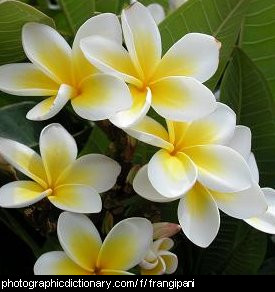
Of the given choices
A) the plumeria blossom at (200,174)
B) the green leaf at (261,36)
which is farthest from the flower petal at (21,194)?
the green leaf at (261,36)

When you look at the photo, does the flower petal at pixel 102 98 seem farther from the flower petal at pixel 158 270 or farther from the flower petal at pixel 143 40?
the flower petal at pixel 158 270

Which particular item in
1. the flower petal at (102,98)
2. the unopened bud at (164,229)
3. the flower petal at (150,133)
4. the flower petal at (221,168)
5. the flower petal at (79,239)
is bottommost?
the unopened bud at (164,229)

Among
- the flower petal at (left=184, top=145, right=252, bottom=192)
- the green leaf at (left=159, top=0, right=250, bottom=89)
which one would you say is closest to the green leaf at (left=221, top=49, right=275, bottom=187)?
the green leaf at (left=159, top=0, right=250, bottom=89)

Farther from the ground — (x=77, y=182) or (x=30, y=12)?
(x=30, y=12)

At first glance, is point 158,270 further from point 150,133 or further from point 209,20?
point 209,20

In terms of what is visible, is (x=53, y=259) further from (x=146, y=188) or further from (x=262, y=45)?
(x=262, y=45)

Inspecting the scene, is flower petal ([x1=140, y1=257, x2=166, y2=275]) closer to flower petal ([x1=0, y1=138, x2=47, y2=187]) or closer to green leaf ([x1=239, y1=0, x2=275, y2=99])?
flower petal ([x1=0, y1=138, x2=47, y2=187])

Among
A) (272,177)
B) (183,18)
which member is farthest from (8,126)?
(272,177)
